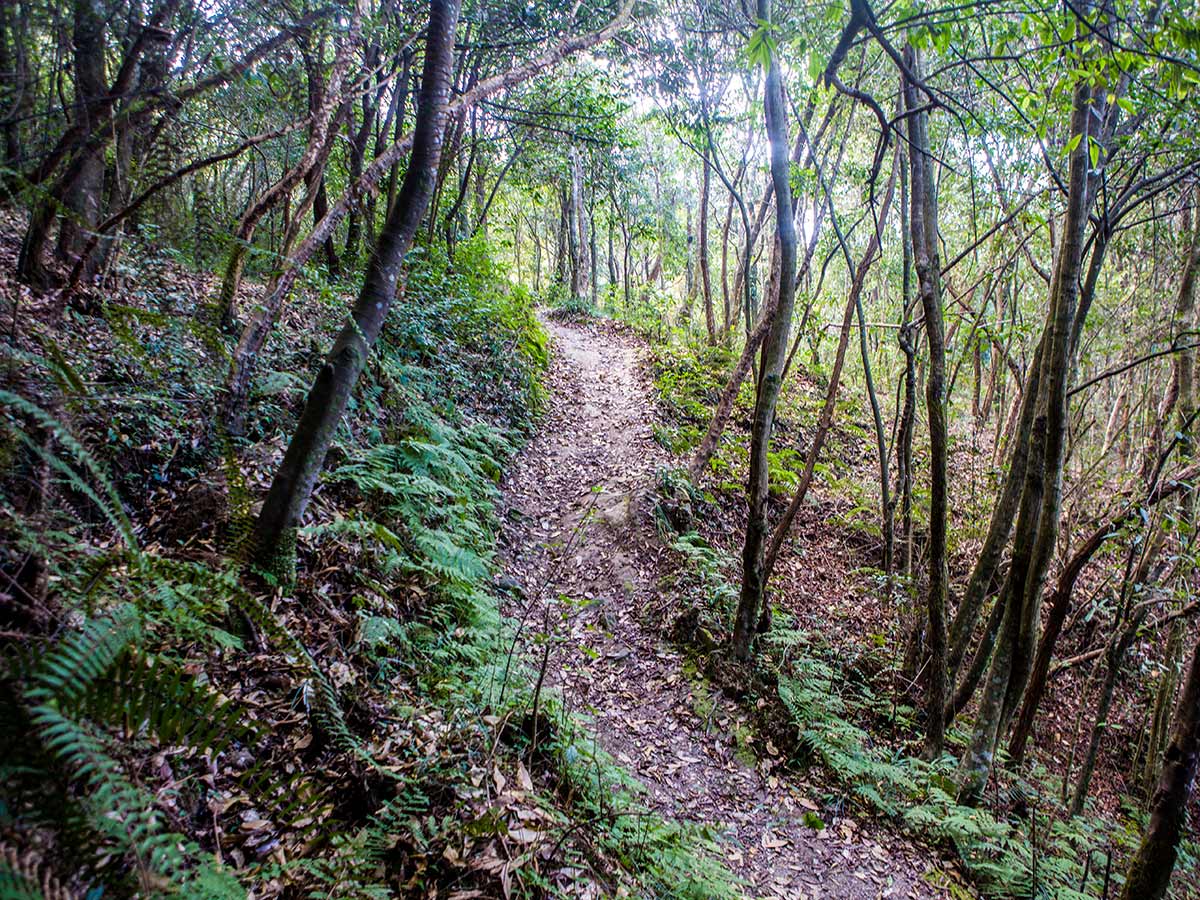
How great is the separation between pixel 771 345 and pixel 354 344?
12.3 ft

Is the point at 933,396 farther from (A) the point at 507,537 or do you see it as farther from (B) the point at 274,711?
(B) the point at 274,711

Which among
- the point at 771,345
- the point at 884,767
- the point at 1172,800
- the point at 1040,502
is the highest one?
the point at 771,345

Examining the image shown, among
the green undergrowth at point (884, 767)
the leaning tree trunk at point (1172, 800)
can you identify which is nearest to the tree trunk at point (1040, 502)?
the green undergrowth at point (884, 767)

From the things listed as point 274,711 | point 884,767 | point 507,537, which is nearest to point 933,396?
point 884,767

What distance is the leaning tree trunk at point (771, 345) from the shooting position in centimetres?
525

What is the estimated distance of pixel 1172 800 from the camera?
305 centimetres

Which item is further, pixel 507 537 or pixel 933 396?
pixel 507 537

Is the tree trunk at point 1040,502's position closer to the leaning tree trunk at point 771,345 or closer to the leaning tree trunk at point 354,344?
the leaning tree trunk at point 771,345

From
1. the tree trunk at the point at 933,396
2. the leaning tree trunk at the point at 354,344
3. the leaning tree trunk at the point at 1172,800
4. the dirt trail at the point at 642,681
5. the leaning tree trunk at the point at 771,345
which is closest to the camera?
the leaning tree trunk at the point at 1172,800

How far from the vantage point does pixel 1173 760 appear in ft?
10.1

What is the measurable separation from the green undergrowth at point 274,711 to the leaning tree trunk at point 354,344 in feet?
1.05

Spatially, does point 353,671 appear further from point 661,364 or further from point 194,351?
point 661,364

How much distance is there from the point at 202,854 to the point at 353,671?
6.48ft

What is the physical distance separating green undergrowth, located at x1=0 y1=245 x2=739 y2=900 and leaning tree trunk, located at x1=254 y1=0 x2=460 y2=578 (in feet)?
1.05
